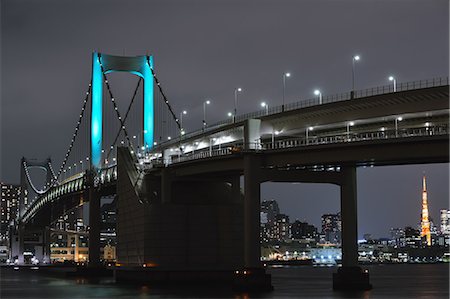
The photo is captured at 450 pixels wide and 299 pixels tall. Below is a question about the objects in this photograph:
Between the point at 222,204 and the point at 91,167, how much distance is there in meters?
30.1

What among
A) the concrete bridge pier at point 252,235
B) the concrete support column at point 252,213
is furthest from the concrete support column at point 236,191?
the concrete support column at point 252,213

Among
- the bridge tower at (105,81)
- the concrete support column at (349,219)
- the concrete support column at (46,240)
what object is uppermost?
the bridge tower at (105,81)

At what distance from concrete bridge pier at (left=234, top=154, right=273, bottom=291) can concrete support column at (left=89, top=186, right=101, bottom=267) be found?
45839 mm

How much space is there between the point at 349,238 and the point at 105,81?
172 ft

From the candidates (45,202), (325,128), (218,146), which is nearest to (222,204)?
(218,146)

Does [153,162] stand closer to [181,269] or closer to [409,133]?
[181,269]

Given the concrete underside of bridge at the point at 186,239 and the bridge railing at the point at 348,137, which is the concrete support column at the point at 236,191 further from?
the bridge railing at the point at 348,137

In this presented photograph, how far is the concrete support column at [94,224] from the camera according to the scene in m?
107

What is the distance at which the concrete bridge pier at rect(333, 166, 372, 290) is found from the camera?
67688mm

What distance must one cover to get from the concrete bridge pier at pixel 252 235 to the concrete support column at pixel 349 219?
24.6 ft

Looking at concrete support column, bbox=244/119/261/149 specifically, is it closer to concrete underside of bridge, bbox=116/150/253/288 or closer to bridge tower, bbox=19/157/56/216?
concrete underside of bridge, bbox=116/150/253/288

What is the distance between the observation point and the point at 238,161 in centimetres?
6775

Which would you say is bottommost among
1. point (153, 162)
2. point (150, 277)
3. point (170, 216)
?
point (150, 277)

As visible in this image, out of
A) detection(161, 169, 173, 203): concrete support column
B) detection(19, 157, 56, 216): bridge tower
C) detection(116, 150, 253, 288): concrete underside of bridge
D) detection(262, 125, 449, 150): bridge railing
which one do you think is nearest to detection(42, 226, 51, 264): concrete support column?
detection(19, 157, 56, 216): bridge tower
